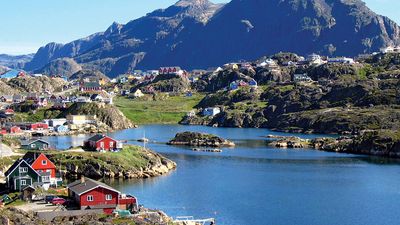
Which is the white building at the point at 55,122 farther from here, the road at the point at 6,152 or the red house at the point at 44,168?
the red house at the point at 44,168

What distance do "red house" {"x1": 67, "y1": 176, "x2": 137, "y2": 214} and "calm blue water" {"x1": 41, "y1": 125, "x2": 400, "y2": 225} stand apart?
4633mm

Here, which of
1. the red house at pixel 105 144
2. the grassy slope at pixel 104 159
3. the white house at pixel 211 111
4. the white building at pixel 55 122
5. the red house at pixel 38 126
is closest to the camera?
the grassy slope at pixel 104 159

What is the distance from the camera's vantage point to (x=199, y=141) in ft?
366

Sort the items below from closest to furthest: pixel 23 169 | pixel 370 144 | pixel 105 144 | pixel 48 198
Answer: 1. pixel 48 198
2. pixel 23 169
3. pixel 105 144
4. pixel 370 144

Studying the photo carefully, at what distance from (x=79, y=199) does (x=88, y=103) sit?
354ft

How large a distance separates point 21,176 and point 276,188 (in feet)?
85.3

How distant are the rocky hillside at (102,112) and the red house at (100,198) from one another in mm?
98464

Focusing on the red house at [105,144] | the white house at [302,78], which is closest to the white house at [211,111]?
the white house at [302,78]

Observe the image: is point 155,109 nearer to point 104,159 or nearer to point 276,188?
point 104,159

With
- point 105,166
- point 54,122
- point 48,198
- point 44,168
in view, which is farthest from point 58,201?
Result: point 54,122

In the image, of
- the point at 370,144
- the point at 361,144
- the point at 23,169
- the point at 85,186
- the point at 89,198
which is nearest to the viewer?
the point at 89,198

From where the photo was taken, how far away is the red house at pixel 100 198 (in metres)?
47.1

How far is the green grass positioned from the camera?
170 metres

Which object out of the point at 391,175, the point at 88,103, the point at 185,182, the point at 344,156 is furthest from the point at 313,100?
the point at 185,182
